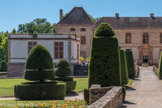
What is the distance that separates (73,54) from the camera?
1556 inches

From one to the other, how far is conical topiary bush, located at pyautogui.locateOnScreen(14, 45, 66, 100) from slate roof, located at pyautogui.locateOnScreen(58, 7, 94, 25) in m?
38.4

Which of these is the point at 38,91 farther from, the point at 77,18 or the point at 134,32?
the point at 134,32

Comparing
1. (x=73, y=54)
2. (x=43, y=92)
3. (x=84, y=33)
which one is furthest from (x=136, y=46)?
(x=43, y=92)

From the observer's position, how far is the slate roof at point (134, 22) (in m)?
57.2

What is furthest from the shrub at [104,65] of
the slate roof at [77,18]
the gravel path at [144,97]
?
the slate roof at [77,18]

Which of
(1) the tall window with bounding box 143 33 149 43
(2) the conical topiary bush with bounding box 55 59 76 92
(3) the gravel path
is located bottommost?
(3) the gravel path

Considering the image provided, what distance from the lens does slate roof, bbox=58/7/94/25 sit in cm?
5669

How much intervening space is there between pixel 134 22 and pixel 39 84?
141ft

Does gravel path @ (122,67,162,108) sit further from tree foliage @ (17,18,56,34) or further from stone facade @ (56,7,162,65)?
tree foliage @ (17,18,56,34)

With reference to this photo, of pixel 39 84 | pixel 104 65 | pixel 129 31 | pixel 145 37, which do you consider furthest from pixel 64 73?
pixel 145 37

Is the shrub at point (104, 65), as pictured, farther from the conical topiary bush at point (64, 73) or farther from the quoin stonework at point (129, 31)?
the quoin stonework at point (129, 31)

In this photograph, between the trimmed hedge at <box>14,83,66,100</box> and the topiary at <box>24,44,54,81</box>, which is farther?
the topiary at <box>24,44,54,81</box>

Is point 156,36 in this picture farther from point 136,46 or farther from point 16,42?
point 16,42

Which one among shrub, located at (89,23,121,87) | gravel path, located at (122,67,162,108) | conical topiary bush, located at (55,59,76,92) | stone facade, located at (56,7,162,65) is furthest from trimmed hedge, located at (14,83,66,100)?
stone facade, located at (56,7,162,65)
